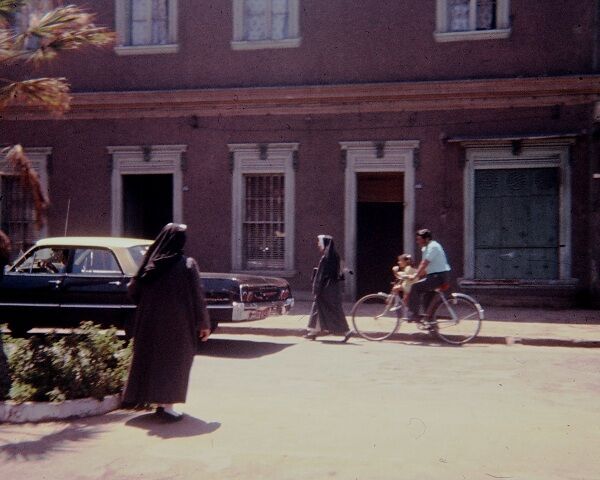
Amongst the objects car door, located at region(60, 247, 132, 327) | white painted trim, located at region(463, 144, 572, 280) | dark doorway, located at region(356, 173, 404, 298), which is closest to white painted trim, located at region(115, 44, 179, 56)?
dark doorway, located at region(356, 173, 404, 298)

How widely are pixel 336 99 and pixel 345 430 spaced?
1080cm

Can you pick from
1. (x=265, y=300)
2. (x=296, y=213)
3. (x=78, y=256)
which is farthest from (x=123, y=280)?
(x=296, y=213)

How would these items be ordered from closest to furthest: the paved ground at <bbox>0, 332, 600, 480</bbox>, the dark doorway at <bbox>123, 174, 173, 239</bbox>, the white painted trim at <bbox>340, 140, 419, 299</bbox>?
the paved ground at <bbox>0, 332, 600, 480</bbox>
the white painted trim at <bbox>340, 140, 419, 299</bbox>
the dark doorway at <bbox>123, 174, 173, 239</bbox>

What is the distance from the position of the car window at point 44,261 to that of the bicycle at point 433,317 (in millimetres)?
4294

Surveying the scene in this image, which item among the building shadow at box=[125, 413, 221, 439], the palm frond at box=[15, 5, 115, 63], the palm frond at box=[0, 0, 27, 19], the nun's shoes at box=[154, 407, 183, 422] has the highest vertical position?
the palm frond at box=[0, 0, 27, 19]

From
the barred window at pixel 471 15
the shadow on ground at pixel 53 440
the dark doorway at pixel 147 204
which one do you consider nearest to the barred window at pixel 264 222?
the dark doorway at pixel 147 204

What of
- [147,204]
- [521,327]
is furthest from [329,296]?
[147,204]

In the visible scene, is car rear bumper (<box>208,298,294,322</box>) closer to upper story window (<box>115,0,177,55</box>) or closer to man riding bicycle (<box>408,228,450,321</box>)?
man riding bicycle (<box>408,228,450,321</box>)

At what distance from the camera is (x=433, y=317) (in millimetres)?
10961

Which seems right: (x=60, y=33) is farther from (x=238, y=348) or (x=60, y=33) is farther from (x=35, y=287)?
(x=238, y=348)

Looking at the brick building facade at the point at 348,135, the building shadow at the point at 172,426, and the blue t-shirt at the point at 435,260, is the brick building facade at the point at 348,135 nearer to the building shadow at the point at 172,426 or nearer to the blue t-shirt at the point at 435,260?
the blue t-shirt at the point at 435,260

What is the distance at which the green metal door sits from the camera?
48.7 ft

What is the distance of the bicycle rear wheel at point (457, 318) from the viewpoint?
35.4ft

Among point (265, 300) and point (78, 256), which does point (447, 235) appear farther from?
point (78, 256)
